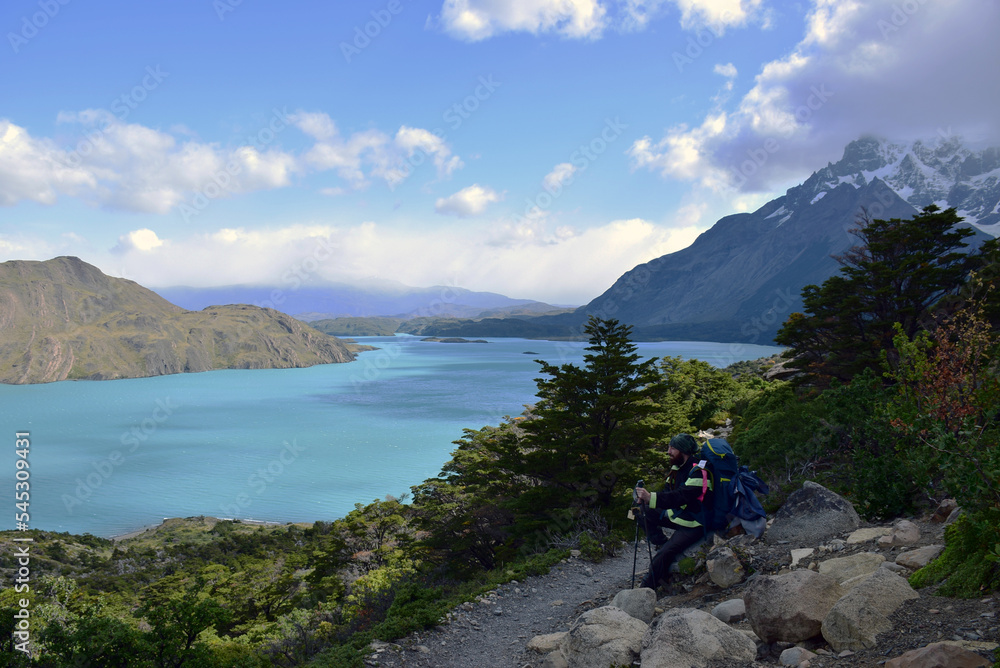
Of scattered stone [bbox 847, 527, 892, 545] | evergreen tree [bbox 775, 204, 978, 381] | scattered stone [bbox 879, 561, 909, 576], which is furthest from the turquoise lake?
scattered stone [bbox 879, 561, 909, 576]

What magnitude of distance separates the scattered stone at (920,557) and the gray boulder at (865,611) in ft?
2.53

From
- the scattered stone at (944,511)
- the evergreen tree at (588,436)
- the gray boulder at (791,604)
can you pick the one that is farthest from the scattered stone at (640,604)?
the evergreen tree at (588,436)

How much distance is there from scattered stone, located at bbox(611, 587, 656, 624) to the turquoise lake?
39.3 m

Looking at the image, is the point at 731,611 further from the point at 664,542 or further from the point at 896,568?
the point at 664,542

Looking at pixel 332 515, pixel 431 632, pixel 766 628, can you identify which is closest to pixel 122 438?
pixel 332 515

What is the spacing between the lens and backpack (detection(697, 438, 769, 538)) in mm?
6211

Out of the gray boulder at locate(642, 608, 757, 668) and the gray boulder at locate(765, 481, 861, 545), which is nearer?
the gray boulder at locate(642, 608, 757, 668)

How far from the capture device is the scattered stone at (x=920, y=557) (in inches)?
186

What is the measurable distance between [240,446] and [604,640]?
225ft

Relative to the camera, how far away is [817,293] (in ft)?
72.0

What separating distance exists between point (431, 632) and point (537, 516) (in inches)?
349

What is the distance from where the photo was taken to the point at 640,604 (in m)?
6.34

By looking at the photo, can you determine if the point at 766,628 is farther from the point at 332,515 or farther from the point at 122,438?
the point at 122,438

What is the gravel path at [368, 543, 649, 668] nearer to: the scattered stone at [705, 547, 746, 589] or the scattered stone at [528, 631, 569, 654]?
the scattered stone at [528, 631, 569, 654]
